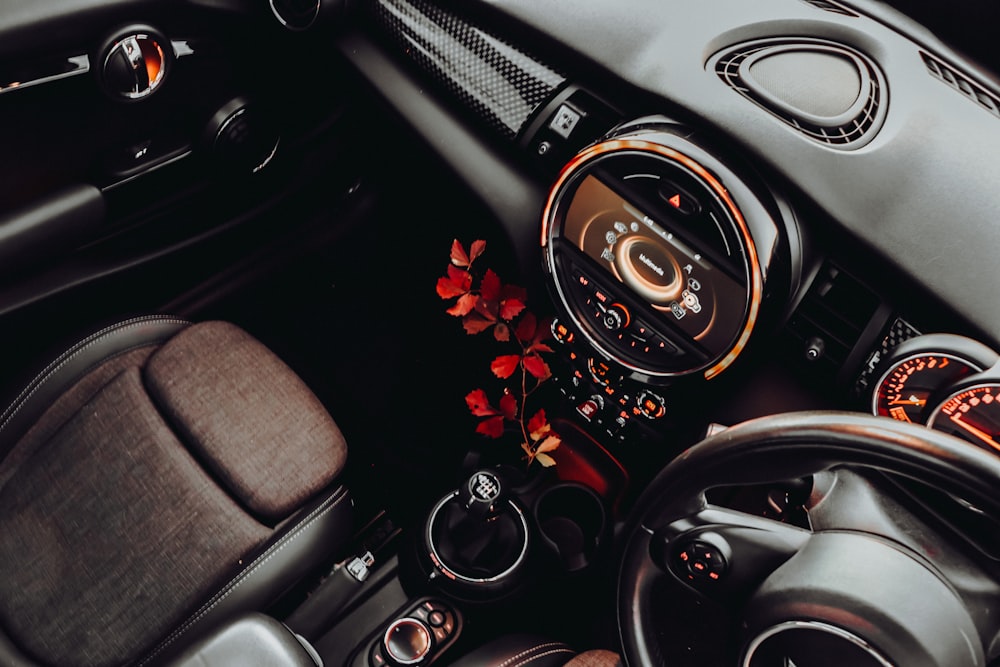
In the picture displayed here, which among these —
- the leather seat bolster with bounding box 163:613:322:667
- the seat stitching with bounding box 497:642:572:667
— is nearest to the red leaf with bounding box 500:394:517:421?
the seat stitching with bounding box 497:642:572:667

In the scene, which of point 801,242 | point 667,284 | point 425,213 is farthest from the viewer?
point 425,213

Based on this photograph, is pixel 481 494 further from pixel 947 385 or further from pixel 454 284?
pixel 947 385

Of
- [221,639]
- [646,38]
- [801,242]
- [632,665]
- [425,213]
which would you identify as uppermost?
[646,38]

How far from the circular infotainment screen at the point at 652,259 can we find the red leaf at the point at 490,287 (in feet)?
0.60

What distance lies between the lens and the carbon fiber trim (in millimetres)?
1346

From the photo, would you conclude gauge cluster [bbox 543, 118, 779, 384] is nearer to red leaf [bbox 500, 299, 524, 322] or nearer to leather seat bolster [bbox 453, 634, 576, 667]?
red leaf [bbox 500, 299, 524, 322]

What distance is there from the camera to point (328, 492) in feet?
4.59

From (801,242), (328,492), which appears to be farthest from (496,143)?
(328,492)

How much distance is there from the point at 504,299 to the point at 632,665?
0.80 meters

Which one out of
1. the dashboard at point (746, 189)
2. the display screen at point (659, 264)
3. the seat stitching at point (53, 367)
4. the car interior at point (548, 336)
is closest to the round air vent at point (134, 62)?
the car interior at point (548, 336)

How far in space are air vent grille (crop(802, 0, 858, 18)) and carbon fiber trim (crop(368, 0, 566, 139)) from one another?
1.40 ft

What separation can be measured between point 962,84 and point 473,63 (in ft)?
2.68

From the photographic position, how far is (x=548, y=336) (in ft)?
4.79

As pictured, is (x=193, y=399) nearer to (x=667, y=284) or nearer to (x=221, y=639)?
(x=221, y=639)
